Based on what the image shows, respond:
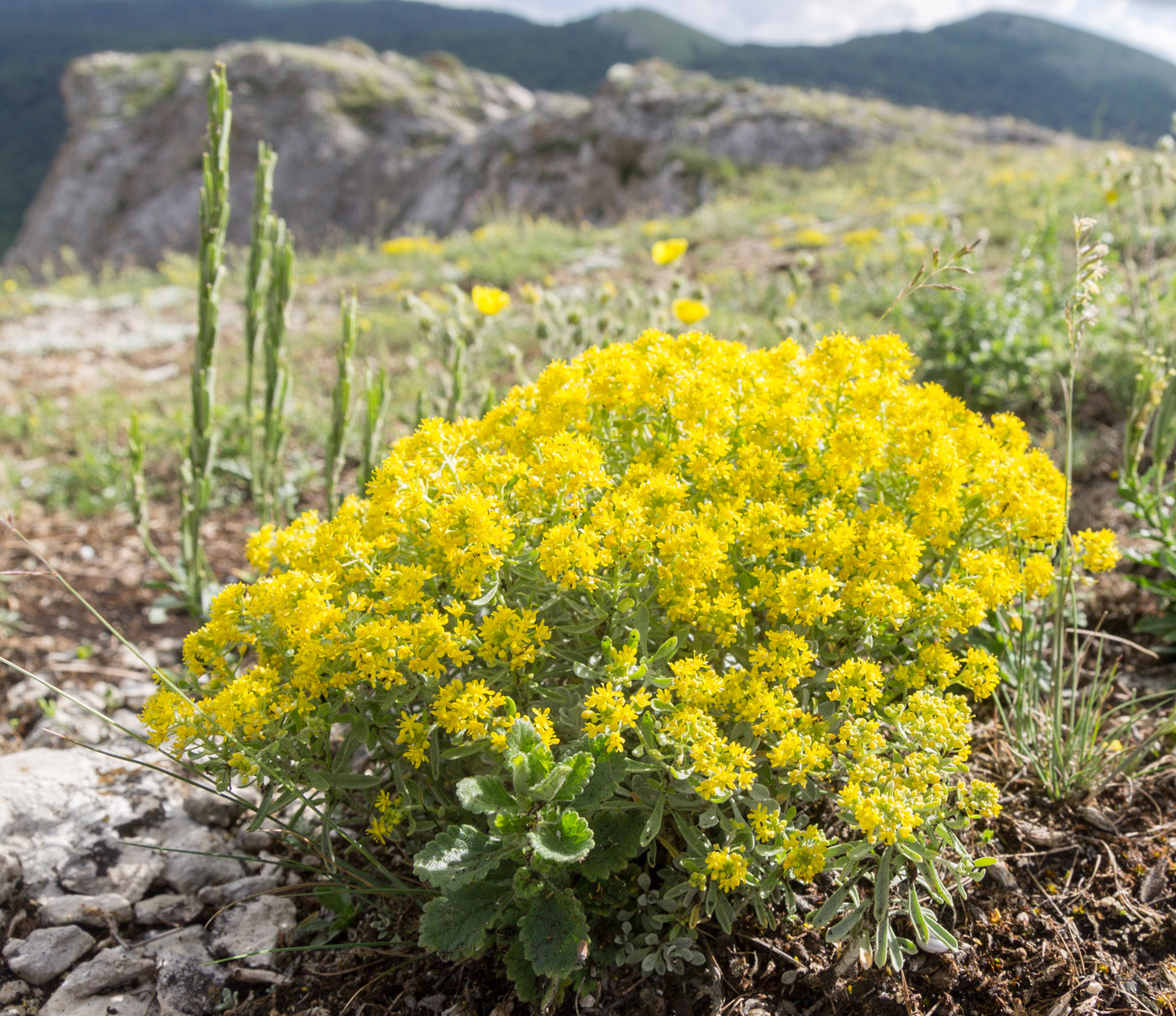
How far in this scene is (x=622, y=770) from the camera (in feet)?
4.69

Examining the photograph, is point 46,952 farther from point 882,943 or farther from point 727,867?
point 882,943

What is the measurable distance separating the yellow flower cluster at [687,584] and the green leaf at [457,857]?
15 cm

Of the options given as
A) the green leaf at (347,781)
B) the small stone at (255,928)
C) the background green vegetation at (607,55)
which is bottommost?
the small stone at (255,928)

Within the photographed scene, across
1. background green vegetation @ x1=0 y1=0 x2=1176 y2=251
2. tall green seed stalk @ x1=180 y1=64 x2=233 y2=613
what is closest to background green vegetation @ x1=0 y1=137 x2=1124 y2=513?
tall green seed stalk @ x1=180 y1=64 x2=233 y2=613

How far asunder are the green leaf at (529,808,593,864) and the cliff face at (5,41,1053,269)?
58.2 ft

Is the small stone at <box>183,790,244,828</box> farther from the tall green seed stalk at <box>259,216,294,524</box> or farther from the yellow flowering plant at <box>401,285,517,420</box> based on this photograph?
the yellow flowering plant at <box>401,285,517,420</box>

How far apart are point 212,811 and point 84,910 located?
359 mm

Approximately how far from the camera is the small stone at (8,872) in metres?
1.94

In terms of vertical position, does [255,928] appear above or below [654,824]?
below

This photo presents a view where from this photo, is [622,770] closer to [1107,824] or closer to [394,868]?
[394,868]

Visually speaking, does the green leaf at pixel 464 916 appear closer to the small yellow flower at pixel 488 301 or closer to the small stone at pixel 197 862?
the small stone at pixel 197 862

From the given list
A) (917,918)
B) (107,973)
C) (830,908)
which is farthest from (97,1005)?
(917,918)

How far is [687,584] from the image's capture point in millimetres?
1478

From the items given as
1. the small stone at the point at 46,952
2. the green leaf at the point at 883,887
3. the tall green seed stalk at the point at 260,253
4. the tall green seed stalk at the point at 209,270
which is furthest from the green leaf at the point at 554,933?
the tall green seed stalk at the point at 260,253
